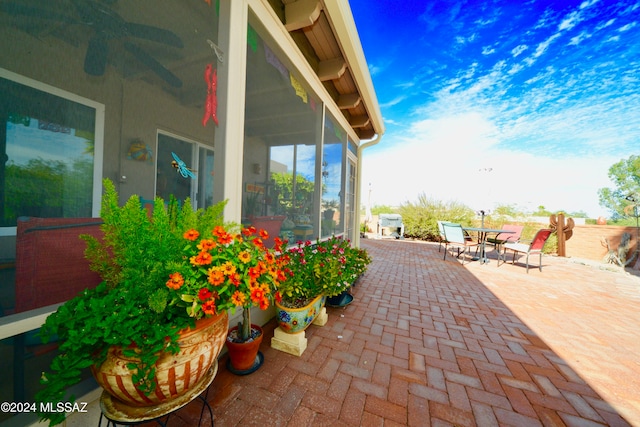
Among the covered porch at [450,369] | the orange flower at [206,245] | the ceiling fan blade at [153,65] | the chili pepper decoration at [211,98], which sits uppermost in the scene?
the ceiling fan blade at [153,65]

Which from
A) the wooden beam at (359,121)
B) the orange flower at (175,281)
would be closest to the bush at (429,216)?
the wooden beam at (359,121)

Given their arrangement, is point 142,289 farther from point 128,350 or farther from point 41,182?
point 41,182

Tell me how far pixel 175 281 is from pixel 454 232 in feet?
18.8

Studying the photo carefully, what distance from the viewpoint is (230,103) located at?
Answer: 4.94 ft

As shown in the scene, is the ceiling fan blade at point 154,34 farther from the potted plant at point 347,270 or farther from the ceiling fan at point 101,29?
the potted plant at point 347,270

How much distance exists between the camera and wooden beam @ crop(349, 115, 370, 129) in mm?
4160

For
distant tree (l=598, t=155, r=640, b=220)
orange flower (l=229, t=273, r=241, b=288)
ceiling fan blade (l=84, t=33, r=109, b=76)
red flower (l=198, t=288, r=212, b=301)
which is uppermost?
distant tree (l=598, t=155, r=640, b=220)

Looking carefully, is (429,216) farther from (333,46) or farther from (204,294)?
(204,294)

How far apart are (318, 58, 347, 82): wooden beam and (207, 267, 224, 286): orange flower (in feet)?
8.70

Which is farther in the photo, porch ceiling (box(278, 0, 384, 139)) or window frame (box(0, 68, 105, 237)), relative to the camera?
porch ceiling (box(278, 0, 384, 139))

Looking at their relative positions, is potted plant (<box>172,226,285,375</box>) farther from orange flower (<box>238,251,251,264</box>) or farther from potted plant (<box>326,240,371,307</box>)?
potted plant (<box>326,240,371,307</box>)

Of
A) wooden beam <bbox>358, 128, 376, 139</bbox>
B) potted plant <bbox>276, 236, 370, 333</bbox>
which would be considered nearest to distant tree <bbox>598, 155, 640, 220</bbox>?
wooden beam <bbox>358, 128, 376, 139</bbox>

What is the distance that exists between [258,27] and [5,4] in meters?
1.38

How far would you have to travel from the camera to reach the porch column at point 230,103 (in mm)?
1486
